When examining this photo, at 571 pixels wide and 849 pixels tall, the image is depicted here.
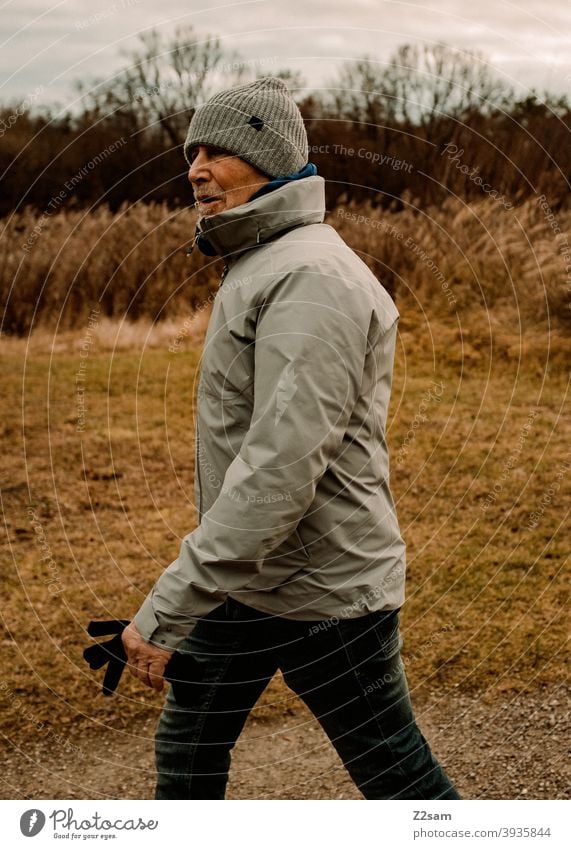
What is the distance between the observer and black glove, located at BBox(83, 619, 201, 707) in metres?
2.13

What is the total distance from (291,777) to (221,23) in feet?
12.4

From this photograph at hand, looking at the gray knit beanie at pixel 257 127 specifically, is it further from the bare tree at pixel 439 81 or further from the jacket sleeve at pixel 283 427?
the bare tree at pixel 439 81

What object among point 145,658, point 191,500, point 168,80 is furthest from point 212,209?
point 168,80

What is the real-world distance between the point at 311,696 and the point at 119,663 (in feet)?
1.39

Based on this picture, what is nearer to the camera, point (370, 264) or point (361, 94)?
point (361, 94)

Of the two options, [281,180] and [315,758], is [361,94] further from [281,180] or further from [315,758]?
[281,180]

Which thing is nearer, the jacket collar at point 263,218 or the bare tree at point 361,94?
the jacket collar at point 263,218

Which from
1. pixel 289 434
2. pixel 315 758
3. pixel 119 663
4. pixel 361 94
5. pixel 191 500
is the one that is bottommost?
pixel 191 500

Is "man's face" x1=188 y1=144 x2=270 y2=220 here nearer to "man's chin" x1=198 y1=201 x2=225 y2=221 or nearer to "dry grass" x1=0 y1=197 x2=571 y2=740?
"man's chin" x1=198 y1=201 x2=225 y2=221

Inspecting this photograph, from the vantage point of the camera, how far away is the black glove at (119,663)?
6.99ft

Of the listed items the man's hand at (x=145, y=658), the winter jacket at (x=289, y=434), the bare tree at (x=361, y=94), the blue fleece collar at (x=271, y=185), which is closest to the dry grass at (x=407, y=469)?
the bare tree at (x=361, y=94)

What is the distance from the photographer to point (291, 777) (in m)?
3.44

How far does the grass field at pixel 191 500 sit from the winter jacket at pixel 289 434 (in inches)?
74.7

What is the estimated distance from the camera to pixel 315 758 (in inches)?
140
